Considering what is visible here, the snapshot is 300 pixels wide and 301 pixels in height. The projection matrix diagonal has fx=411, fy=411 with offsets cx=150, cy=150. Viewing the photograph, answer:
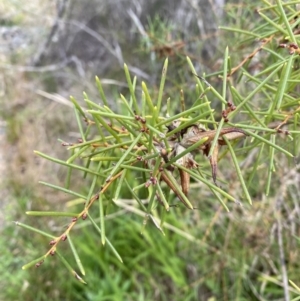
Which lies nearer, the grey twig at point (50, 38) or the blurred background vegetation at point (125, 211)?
the blurred background vegetation at point (125, 211)

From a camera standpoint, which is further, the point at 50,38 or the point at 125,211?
the point at 50,38

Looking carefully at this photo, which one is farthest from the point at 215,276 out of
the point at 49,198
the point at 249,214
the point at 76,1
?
the point at 76,1

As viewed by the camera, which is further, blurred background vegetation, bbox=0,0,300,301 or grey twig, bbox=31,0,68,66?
grey twig, bbox=31,0,68,66

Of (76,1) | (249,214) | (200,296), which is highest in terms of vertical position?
(76,1)

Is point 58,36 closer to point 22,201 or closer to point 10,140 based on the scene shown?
point 10,140

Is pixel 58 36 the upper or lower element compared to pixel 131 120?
lower

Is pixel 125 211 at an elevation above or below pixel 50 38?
below

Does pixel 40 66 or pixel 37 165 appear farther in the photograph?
pixel 40 66

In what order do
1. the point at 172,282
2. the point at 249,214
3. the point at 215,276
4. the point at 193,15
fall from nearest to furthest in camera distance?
the point at 249,214, the point at 215,276, the point at 172,282, the point at 193,15
